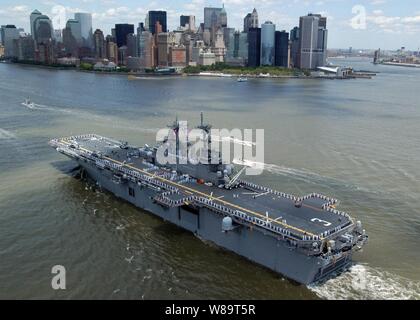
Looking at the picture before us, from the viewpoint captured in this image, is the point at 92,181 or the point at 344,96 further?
the point at 344,96

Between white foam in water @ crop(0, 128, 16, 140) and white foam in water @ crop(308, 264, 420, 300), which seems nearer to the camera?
white foam in water @ crop(308, 264, 420, 300)

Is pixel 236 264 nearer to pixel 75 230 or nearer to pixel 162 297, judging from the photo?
pixel 162 297

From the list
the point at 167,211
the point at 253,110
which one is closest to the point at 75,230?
the point at 167,211

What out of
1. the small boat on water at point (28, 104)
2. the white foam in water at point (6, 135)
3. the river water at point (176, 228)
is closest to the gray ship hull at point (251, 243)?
the river water at point (176, 228)

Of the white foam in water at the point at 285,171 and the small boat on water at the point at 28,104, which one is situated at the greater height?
the small boat on water at the point at 28,104

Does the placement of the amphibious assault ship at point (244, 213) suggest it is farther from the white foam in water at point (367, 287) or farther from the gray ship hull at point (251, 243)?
the white foam in water at point (367, 287)

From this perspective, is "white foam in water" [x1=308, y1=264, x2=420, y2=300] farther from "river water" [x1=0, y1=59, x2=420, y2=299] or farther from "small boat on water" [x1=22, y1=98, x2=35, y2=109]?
"small boat on water" [x1=22, y1=98, x2=35, y2=109]

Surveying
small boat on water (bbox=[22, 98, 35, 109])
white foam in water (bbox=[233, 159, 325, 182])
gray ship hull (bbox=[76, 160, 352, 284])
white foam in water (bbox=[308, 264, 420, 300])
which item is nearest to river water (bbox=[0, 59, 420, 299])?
white foam in water (bbox=[308, 264, 420, 300])
